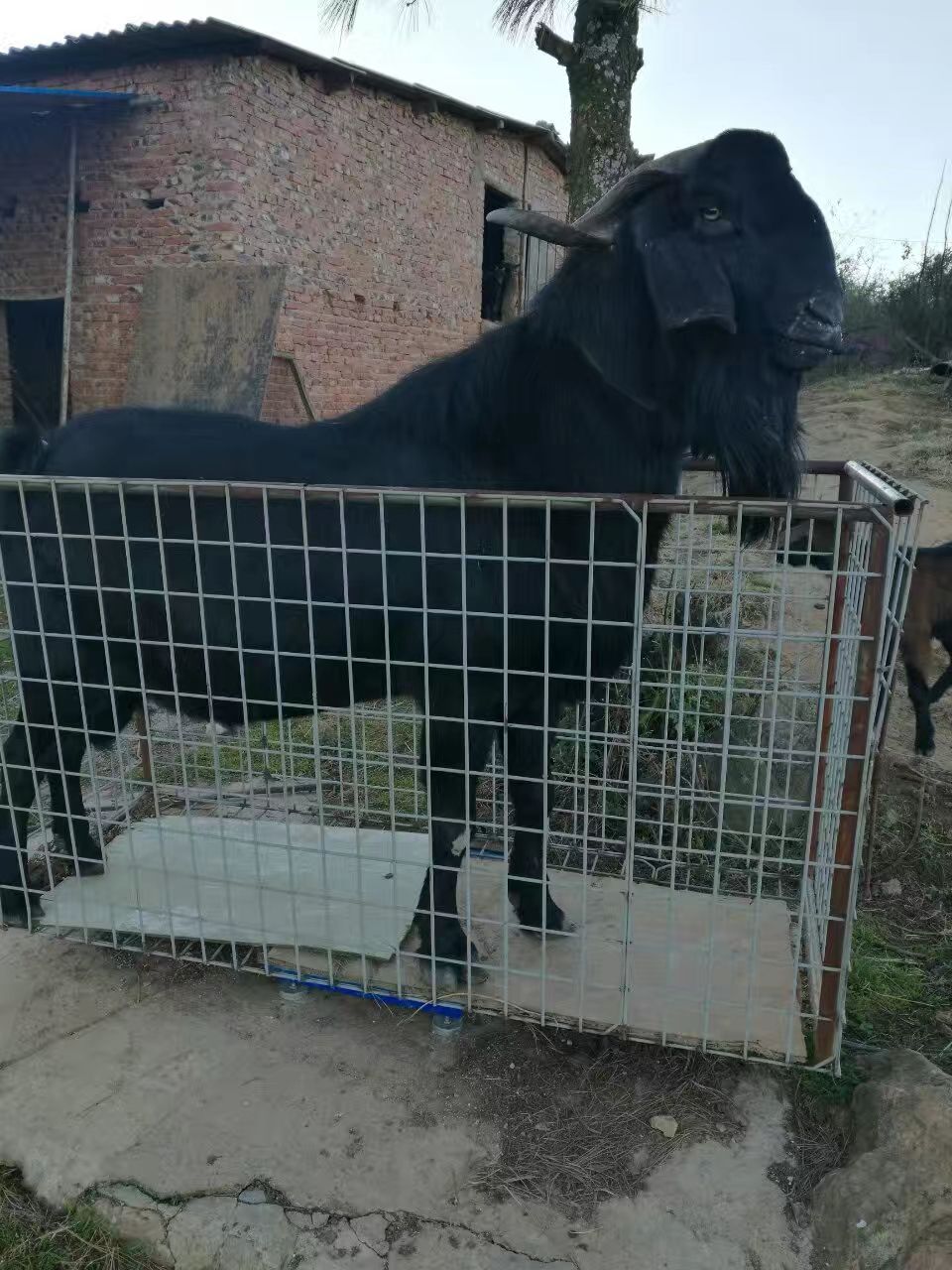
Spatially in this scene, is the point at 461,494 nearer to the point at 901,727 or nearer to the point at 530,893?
the point at 530,893

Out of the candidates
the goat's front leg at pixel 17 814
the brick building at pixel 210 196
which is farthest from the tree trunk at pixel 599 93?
the goat's front leg at pixel 17 814

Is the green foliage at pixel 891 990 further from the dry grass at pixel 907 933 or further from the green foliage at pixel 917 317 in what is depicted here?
the green foliage at pixel 917 317

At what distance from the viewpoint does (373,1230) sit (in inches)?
71.8

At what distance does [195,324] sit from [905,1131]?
7029 millimetres

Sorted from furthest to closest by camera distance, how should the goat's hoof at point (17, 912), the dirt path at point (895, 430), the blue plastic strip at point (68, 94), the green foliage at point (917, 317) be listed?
the green foliage at point (917, 317)
the dirt path at point (895, 430)
the blue plastic strip at point (68, 94)
the goat's hoof at point (17, 912)

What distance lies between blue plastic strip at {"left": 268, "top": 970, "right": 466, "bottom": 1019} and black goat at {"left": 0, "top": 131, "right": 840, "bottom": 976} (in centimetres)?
11

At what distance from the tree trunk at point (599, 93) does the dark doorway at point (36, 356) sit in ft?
22.9

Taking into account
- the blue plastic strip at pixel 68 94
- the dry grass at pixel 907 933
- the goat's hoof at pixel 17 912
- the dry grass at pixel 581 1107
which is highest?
the blue plastic strip at pixel 68 94

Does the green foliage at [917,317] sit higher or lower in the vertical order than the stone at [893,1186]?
higher

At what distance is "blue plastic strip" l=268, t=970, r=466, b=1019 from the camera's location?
2256 millimetres

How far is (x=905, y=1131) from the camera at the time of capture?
1.84 meters

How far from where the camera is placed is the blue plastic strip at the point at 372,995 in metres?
2.26

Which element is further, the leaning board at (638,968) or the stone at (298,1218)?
the leaning board at (638,968)

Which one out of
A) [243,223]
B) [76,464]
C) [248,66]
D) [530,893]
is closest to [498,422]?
[76,464]
